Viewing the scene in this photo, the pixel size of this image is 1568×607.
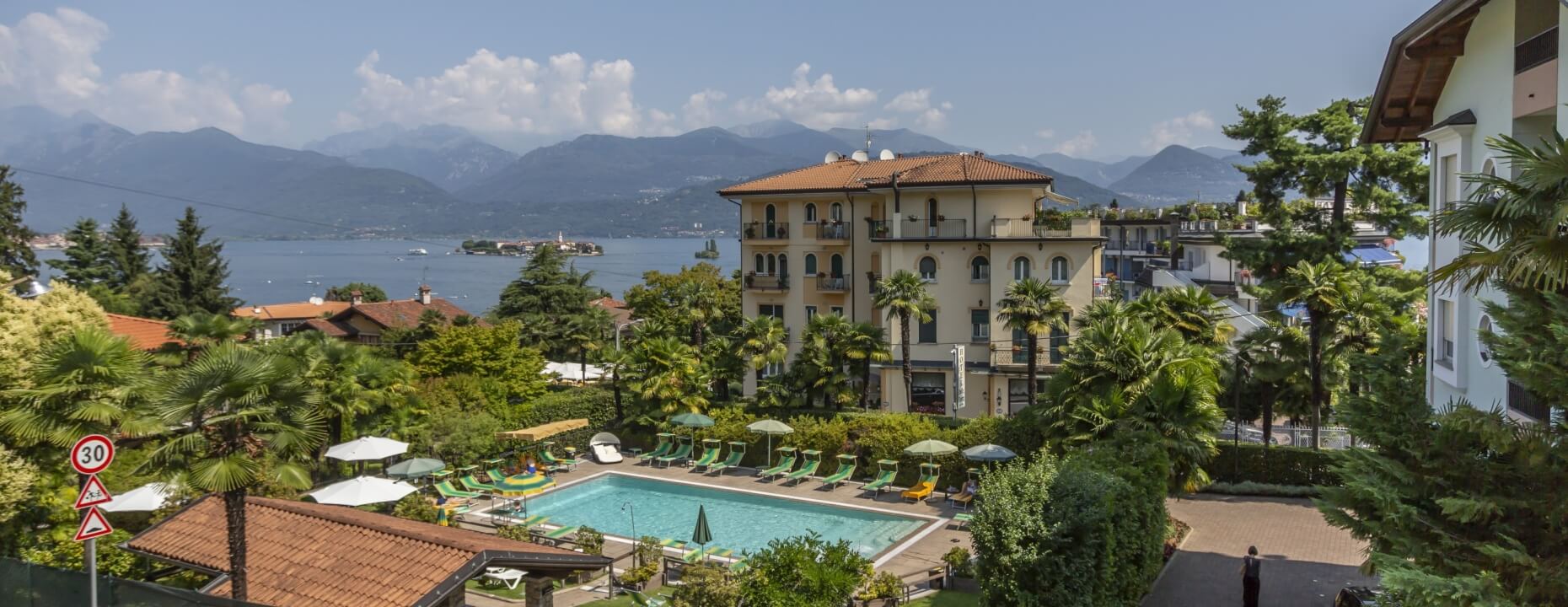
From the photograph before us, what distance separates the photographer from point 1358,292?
2320 cm

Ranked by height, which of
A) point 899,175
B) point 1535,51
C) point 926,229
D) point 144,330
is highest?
point 899,175

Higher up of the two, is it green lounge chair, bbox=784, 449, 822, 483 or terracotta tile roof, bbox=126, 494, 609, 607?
terracotta tile roof, bbox=126, 494, 609, 607

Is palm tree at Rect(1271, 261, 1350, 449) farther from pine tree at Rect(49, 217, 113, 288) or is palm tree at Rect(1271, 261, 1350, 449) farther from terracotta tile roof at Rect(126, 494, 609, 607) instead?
pine tree at Rect(49, 217, 113, 288)

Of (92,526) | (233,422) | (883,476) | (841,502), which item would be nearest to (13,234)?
(841,502)

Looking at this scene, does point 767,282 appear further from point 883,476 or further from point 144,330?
point 144,330

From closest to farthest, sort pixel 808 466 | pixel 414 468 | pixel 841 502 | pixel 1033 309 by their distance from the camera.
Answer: pixel 414 468 < pixel 841 502 < pixel 1033 309 < pixel 808 466

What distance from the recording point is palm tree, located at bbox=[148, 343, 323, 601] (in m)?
10.8

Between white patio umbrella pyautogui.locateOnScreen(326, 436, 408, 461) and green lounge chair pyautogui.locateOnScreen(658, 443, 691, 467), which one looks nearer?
white patio umbrella pyautogui.locateOnScreen(326, 436, 408, 461)

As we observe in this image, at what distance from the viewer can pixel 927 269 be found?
3412 centimetres

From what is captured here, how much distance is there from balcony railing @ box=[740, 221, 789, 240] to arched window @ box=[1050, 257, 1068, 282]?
1046 centimetres

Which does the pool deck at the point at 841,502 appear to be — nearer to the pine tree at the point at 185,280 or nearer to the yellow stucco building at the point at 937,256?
the yellow stucco building at the point at 937,256

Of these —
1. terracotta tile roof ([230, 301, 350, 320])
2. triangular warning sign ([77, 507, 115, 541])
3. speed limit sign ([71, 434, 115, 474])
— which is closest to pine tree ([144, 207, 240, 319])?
terracotta tile roof ([230, 301, 350, 320])

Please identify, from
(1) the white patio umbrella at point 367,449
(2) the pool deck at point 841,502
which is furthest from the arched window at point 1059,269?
(1) the white patio umbrella at point 367,449

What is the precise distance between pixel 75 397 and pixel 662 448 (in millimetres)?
17556
